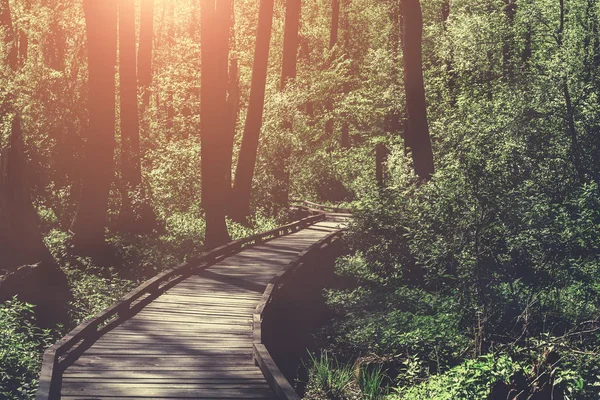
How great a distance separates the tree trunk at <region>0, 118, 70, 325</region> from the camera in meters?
13.4

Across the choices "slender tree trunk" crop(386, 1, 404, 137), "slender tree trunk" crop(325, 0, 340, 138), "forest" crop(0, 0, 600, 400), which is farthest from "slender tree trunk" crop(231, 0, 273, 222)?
"slender tree trunk" crop(325, 0, 340, 138)

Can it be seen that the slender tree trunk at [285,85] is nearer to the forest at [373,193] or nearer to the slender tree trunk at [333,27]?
the forest at [373,193]

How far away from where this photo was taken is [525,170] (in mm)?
16828

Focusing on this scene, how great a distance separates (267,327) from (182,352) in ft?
8.84

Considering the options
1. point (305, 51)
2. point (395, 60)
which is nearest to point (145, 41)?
point (395, 60)

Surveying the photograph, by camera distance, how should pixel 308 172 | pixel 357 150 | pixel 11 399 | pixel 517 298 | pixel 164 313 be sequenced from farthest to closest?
pixel 357 150 < pixel 308 172 < pixel 517 298 < pixel 164 313 < pixel 11 399

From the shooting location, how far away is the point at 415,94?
62.3 feet

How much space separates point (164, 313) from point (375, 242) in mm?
7651

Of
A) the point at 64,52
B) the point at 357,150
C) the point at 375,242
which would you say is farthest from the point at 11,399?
the point at 357,150

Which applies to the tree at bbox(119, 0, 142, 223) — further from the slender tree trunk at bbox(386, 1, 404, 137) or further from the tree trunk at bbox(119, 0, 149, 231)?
the slender tree trunk at bbox(386, 1, 404, 137)

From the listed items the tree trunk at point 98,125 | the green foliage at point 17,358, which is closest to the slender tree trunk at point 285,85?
the tree trunk at point 98,125

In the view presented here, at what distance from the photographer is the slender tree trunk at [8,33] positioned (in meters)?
27.0

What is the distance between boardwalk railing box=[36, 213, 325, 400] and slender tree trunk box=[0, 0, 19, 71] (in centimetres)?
1357

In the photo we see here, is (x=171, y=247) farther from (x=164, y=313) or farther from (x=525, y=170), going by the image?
(x=525, y=170)
